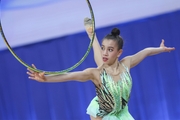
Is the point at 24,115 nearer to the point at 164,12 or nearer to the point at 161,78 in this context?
the point at 161,78

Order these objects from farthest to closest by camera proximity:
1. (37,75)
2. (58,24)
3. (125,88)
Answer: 1. (58,24)
2. (125,88)
3. (37,75)

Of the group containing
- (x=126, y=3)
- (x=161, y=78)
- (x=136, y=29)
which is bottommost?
(x=161, y=78)

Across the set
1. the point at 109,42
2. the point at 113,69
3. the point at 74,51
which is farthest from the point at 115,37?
the point at 74,51

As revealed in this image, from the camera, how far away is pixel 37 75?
195 centimetres

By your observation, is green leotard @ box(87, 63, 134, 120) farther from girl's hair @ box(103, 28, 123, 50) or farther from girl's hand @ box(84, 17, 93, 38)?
girl's hand @ box(84, 17, 93, 38)

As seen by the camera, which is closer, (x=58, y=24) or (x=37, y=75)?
(x=37, y=75)

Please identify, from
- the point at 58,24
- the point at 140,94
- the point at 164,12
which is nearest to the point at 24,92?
the point at 58,24

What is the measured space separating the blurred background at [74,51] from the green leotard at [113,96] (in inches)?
44.5

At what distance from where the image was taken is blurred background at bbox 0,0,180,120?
3285 mm

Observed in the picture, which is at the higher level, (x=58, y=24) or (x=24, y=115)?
(x=58, y=24)

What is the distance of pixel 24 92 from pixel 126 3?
1127 millimetres

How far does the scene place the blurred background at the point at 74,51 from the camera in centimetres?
329

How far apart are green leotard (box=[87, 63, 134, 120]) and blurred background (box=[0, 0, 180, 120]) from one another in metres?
1.13

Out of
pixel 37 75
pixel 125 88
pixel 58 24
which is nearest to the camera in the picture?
pixel 37 75
